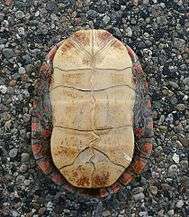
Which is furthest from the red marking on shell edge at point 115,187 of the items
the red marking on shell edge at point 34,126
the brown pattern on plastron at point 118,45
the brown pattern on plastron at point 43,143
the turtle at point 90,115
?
the brown pattern on plastron at point 118,45

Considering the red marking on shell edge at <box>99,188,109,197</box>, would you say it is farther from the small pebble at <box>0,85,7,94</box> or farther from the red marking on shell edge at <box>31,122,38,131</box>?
the small pebble at <box>0,85,7,94</box>

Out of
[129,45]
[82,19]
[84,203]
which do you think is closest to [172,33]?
[129,45]

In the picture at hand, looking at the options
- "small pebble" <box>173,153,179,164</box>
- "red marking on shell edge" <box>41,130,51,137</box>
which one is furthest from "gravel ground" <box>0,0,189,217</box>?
"red marking on shell edge" <box>41,130,51,137</box>

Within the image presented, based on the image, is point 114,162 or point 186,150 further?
point 186,150

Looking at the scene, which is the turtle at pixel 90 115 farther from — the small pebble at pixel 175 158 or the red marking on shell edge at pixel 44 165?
the small pebble at pixel 175 158

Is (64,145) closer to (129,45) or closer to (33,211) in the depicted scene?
(33,211)
